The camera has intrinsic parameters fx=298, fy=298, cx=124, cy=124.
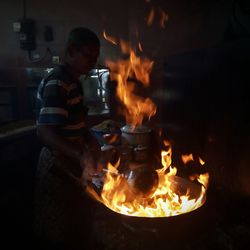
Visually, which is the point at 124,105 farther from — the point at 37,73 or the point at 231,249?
the point at 231,249

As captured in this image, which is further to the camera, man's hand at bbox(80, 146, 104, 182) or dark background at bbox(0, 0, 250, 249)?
dark background at bbox(0, 0, 250, 249)

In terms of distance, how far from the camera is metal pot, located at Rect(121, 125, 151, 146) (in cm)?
454

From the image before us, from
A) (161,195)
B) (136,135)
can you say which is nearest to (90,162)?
(161,195)

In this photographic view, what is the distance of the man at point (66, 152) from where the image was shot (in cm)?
230

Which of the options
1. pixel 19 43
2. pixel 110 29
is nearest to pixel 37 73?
pixel 19 43

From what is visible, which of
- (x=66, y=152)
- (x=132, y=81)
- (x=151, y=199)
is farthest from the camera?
(x=132, y=81)

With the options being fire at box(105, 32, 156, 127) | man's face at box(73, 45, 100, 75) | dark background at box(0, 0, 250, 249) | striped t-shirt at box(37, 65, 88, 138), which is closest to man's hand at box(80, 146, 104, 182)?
striped t-shirt at box(37, 65, 88, 138)

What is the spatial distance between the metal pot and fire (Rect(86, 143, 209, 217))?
1.37 m

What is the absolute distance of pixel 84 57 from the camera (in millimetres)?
2502

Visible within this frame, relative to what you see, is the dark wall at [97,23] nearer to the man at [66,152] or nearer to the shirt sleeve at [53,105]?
the man at [66,152]

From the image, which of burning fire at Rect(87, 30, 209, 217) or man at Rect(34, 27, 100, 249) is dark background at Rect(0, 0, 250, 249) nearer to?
burning fire at Rect(87, 30, 209, 217)

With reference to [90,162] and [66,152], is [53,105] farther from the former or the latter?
[90,162]

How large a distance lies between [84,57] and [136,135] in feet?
7.27

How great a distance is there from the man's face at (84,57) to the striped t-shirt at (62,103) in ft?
0.34
